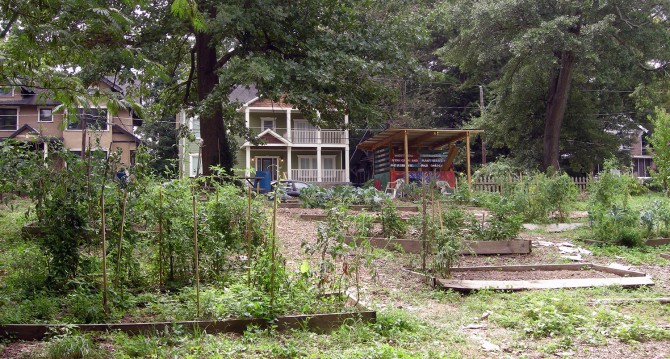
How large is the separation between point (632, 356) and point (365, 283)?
11.2 feet

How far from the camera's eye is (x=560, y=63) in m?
28.1

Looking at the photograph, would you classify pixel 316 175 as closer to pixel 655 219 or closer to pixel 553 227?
pixel 553 227

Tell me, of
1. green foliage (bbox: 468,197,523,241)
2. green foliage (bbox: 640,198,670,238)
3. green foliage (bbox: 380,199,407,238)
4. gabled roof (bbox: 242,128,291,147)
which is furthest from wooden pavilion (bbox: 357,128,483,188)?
green foliage (bbox: 380,199,407,238)

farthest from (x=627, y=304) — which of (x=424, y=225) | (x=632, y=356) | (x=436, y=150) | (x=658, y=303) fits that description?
(x=436, y=150)

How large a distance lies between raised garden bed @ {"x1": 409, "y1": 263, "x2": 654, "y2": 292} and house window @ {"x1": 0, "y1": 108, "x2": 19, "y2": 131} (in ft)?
105

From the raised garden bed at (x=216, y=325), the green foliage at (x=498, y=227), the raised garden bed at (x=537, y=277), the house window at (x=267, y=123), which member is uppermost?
the house window at (x=267, y=123)

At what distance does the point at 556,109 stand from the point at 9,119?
29766mm

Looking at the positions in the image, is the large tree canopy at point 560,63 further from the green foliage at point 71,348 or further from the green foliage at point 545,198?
the green foliage at point 71,348

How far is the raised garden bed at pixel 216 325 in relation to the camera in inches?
196

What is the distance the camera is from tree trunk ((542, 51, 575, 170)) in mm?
27953

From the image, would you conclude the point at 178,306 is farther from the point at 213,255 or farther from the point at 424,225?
the point at 424,225

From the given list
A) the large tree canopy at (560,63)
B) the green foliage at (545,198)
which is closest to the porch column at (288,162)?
the large tree canopy at (560,63)

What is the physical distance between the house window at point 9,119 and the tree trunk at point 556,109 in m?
28.9

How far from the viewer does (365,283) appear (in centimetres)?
782
